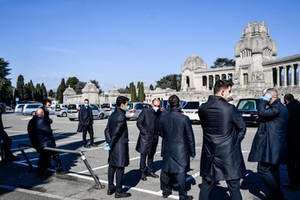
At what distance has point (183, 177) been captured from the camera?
16.9 feet

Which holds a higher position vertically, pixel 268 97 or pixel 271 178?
pixel 268 97

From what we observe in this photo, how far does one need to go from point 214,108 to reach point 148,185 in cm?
290

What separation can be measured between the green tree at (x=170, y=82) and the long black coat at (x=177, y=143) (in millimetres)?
103759

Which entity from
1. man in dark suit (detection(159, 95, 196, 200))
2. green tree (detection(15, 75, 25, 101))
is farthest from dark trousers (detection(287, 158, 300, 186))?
green tree (detection(15, 75, 25, 101))

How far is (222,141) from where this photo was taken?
13.8 ft

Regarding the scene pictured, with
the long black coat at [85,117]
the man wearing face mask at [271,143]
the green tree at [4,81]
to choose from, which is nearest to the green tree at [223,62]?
the green tree at [4,81]

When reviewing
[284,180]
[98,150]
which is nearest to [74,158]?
[98,150]

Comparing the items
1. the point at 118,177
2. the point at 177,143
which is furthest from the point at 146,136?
the point at 177,143

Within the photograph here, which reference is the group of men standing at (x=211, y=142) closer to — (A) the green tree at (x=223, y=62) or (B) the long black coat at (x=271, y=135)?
(B) the long black coat at (x=271, y=135)

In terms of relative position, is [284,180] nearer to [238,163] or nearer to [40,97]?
[238,163]

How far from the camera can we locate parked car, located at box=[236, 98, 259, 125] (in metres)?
17.6

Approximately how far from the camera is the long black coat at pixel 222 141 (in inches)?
165

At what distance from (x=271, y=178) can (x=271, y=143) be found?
1.97 ft

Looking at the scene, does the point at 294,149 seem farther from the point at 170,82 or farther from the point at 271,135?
the point at 170,82
